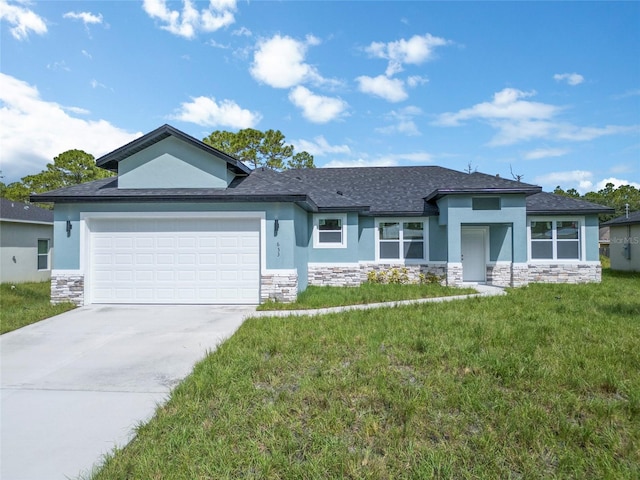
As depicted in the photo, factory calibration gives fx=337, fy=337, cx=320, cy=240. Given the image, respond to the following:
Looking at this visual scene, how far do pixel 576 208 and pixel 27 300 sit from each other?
21.6m

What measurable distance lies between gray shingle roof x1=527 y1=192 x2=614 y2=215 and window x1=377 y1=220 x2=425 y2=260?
499 centimetres

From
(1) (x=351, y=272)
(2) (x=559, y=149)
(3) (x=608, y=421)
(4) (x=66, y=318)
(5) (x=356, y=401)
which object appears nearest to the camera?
(3) (x=608, y=421)

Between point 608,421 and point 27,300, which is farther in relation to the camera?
point 27,300

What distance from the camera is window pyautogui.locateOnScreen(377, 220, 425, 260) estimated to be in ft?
49.6

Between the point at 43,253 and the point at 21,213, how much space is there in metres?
2.39

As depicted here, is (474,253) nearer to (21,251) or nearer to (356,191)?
(356,191)

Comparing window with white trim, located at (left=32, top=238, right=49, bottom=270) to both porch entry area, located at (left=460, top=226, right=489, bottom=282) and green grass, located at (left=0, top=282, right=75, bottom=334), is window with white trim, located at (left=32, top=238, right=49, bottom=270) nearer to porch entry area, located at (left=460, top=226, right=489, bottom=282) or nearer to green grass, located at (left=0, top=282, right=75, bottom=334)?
green grass, located at (left=0, top=282, right=75, bottom=334)

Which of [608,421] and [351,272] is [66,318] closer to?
[351,272]

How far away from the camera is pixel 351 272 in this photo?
14.3 metres

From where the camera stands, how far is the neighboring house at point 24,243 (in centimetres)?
1559

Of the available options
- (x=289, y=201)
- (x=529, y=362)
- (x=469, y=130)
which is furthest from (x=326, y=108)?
(x=529, y=362)

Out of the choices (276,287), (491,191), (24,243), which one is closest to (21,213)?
(24,243)

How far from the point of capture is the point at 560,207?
15039mm

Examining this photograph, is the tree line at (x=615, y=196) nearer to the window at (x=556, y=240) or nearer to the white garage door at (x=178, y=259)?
the window at (x=556, y=240)
